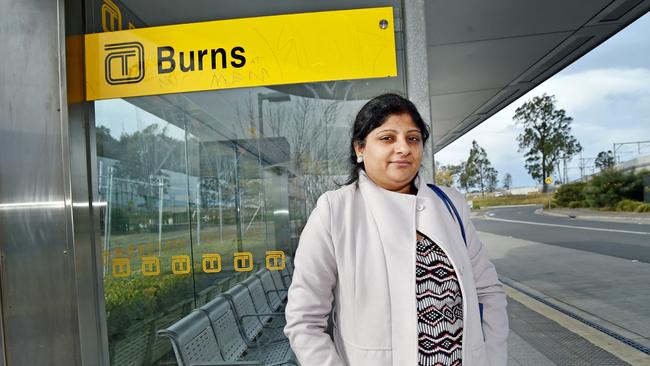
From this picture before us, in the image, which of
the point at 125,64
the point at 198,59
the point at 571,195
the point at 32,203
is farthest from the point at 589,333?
the point at 571,195

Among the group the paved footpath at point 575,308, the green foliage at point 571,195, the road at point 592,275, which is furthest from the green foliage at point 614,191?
the paved footpath at point 575,308

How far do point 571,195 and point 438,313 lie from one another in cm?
4701

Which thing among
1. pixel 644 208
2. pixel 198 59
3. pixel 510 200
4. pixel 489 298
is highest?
pixel 198 59

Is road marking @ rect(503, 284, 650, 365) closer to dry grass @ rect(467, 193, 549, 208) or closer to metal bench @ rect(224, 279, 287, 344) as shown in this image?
metal bench @ rect(224, 279, 287, 344)

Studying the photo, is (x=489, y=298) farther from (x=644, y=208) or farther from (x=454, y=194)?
(x=644, y=208)

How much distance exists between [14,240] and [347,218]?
2.28m

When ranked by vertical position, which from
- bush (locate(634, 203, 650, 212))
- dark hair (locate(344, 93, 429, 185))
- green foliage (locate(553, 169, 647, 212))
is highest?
dark hair (locate(344, 93, 429, 185))

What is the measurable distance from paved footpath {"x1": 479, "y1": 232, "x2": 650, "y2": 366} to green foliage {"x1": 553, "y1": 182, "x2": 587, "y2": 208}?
3408 cm

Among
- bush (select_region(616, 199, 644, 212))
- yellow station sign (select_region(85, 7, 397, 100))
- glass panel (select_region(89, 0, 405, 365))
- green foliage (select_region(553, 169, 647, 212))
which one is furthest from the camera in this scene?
green foliage (select_region(553, 169, 647, 212))

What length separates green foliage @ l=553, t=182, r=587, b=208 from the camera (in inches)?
1635

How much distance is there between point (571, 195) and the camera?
42.9 metres

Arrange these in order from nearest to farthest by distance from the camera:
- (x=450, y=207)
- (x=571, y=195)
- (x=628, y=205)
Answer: (x=450, y=207), (x=628, y=205), (x=571, y=195)

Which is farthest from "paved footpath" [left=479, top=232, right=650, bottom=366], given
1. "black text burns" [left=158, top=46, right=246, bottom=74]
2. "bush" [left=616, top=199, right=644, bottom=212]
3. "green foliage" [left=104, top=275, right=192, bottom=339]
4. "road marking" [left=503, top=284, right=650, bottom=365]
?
"bush" [left=616, top=199, right=644, bottom=212]

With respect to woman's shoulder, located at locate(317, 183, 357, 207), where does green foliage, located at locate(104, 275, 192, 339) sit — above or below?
below
